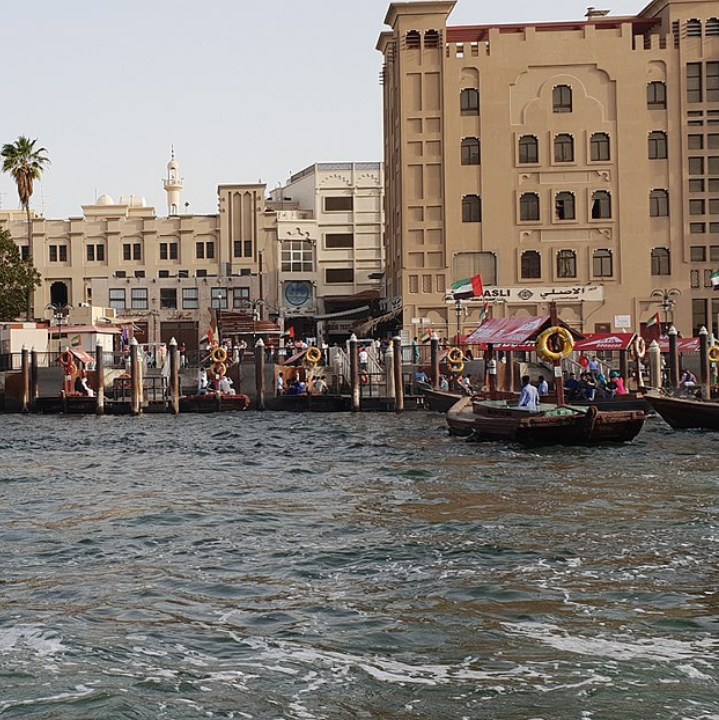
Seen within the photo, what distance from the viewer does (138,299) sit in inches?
3233

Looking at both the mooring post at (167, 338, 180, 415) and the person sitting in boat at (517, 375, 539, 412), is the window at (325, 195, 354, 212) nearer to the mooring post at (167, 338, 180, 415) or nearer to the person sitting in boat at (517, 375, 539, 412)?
the mooring post at (167, 338, 180, 415)

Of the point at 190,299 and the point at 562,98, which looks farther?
the point at 190,299

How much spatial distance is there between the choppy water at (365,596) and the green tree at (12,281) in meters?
45.6

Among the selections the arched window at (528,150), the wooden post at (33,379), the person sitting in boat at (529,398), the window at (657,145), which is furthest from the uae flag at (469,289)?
the person sitting in boat at (529,398)

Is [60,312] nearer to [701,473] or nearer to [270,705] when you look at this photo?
[701,473]

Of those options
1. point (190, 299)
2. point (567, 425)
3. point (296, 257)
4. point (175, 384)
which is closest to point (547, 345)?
point (567, 425)

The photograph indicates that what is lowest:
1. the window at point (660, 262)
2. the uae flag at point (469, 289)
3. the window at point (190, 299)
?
the uae flag at point (469, 289)

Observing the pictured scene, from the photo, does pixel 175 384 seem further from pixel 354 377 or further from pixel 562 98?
pixel 562 98

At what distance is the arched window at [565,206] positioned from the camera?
68625 mm

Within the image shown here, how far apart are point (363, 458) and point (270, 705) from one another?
60.8ft

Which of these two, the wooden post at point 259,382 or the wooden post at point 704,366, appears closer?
the wooden post at point 704,366

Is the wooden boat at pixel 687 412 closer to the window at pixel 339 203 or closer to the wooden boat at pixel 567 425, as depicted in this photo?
the wooden boat at pixel 567 425

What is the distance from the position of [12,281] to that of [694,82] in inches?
1520

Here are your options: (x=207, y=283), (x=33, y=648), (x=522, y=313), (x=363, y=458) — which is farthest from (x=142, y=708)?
(x=207, y=283)
